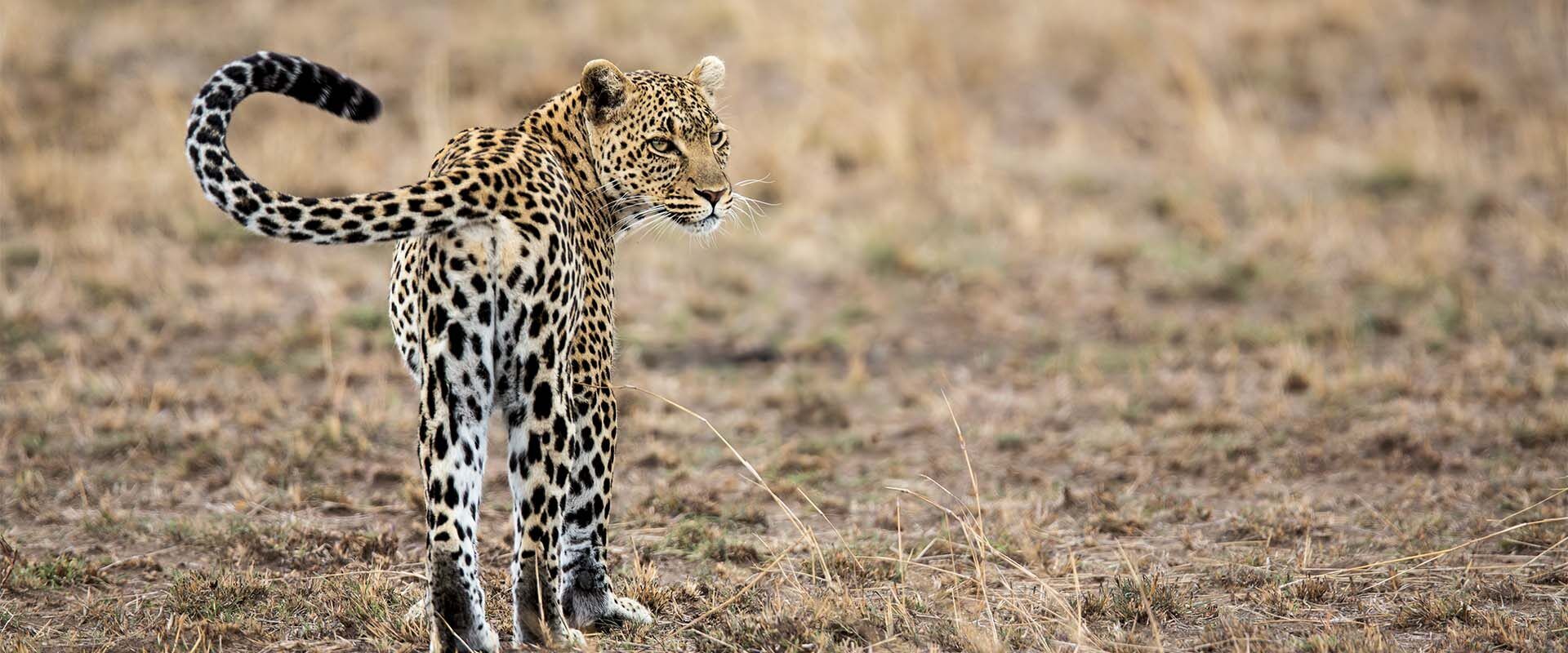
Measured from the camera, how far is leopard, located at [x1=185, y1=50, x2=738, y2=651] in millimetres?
5254

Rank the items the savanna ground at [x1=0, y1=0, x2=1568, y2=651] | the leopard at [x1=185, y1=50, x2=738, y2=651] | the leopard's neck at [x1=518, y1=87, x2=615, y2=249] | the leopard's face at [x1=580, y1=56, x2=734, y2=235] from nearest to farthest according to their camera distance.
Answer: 1. the leopard at [x1=185, y1=50, x2=738, y2=651]
2. the leopard's neck at [x1=518, y1=87, x2=615, y2=249]
3. the leopard's face at [x1=580, y1=56, x2=734, y2=235]
4. the savanna ground at [x1=0, y1=0, x2=1568, y2=651]

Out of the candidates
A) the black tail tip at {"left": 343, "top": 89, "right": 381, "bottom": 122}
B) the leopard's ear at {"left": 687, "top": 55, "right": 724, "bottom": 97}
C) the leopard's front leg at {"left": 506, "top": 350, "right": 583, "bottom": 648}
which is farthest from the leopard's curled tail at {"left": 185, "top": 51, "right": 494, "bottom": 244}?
the leopard's ear at {"left": 687, "top": 55, "right": 724, "bottom": 97}

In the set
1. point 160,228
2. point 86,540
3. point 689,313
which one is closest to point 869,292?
point 689,313

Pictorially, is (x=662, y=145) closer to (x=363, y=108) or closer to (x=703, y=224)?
(x=703, y=224)

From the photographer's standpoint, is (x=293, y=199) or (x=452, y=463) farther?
(x=452, y=463)

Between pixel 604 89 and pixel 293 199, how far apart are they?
1583mm

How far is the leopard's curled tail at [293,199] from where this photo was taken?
5.09m

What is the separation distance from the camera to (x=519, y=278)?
5.41m

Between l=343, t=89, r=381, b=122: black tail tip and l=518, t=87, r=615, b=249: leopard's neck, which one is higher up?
l=343, t=89, r=381, b=122: black tail tip

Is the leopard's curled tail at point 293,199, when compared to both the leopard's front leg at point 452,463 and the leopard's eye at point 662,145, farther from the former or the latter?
the leopard's eye at point 662,145

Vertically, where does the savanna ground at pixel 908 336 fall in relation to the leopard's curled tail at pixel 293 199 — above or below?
below

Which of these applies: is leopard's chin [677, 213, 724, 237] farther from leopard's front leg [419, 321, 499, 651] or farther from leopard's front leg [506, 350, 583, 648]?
leopard's front leg [419, 321, 499, 651]

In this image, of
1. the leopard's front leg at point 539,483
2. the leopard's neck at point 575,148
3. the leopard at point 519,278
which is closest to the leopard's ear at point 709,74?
the leopard at point 519,278

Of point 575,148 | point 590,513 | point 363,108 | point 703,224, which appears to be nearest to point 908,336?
point 703,224
